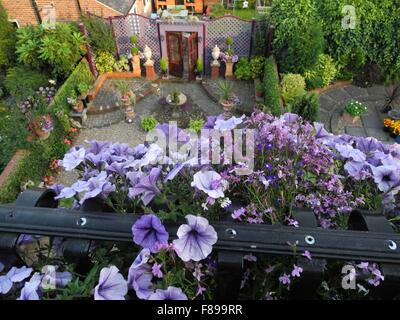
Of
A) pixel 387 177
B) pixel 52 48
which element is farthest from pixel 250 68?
pixel 387 177

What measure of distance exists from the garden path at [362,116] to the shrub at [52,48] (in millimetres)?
8377

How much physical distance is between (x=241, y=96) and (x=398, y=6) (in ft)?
18.5

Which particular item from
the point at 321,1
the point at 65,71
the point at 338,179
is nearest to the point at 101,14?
the point at 65,71

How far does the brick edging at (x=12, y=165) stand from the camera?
786 centimetres

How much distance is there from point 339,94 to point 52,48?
966 cm

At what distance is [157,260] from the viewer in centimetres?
119

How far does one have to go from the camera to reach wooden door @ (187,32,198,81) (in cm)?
1192

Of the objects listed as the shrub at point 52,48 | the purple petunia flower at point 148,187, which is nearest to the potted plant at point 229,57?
the shrub at point 52,48

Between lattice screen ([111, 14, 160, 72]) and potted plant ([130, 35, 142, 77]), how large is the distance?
0.28 m

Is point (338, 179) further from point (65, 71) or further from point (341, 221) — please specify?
point (65, 71)

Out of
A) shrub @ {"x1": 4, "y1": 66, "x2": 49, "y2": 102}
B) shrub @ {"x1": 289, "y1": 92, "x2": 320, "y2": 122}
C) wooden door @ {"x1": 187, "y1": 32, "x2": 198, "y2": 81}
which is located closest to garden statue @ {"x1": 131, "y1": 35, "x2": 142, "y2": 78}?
wooden door @ {"x1": 187, "y1": 32, "x2": 198, "y2": 81}

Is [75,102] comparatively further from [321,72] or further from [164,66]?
[321,72]

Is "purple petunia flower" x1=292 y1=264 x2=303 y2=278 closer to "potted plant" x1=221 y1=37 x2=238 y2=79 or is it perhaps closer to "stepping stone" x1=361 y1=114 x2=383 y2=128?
"stepping stone" x1=361 y1=114 x2=383 y2=128

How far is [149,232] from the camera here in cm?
114
